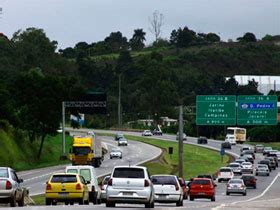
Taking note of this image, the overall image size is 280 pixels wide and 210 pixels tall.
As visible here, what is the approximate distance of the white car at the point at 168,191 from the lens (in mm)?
43969

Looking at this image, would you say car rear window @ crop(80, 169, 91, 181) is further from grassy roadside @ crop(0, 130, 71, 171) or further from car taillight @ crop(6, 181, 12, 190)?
grassy roadside @ crop(0, 130, 71, 171)

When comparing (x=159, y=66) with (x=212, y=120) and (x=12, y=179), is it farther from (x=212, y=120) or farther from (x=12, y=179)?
(x=12, y=179)

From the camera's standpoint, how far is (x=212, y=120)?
7600 cm

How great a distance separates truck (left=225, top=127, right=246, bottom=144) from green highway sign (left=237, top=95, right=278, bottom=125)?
7718 cm

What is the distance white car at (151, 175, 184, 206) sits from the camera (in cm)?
4397

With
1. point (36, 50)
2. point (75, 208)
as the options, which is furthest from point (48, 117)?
point (75, 208)

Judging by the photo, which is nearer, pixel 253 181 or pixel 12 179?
pixel 12 179

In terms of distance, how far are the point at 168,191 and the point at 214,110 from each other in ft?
106

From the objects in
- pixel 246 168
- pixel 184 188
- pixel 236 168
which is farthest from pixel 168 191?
pixel 246 168

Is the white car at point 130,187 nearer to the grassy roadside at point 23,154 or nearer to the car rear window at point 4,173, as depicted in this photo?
the car rear window at point 4,173

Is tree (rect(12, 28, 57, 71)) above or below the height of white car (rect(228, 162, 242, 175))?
above

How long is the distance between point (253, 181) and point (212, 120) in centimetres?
1140

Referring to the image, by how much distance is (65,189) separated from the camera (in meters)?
39.5

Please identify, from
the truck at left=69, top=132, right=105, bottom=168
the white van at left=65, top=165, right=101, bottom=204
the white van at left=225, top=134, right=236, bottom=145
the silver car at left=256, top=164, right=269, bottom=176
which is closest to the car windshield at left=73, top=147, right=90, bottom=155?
the truck at left=69, top=132, right=105, bottom=168
